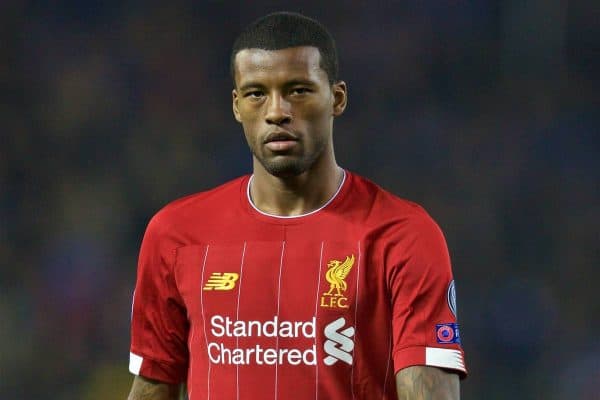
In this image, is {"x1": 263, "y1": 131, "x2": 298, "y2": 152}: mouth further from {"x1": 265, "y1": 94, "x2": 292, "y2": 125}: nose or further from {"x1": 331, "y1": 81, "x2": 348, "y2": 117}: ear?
Result: {"x1": 331, "y1": 81, "x2": 348, "y2": 117}: ear

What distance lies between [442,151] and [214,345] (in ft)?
9.88

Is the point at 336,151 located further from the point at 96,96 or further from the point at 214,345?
the point at 214,345

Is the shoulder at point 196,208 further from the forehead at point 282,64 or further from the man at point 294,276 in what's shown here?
→ the forehead at point 282,64

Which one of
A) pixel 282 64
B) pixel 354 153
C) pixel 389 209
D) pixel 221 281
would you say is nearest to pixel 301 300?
pixel 221 281

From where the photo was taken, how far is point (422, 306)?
2533mm

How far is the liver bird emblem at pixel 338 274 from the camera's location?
2580 millimetres

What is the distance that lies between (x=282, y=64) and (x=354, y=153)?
2.88 metres

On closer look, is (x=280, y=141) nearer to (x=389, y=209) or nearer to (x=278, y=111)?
(x=278, y=111)

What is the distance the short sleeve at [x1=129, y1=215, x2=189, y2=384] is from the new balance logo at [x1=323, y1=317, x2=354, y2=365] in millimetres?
414

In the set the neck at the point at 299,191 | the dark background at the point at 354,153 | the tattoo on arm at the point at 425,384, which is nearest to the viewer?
the tattoo on arm at the point at 425,384

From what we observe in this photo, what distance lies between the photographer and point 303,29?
268cm

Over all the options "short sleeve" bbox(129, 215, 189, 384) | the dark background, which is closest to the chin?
"short sleeve" bbox(129, 215, 189, 384)

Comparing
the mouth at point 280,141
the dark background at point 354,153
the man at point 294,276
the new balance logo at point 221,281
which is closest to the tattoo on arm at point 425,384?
the man at point 294,276

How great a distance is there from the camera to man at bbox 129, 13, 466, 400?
8.36 ft
